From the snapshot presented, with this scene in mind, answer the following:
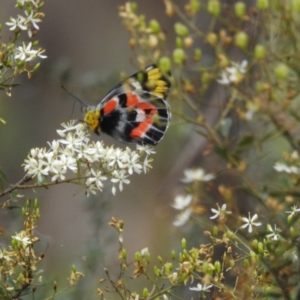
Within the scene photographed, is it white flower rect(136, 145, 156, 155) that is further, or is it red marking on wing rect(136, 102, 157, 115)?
red marking on wing rect(136, 102, 157, 115)

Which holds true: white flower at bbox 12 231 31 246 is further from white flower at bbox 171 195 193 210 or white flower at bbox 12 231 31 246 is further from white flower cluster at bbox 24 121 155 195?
white flower at bbox 171 195 193 210

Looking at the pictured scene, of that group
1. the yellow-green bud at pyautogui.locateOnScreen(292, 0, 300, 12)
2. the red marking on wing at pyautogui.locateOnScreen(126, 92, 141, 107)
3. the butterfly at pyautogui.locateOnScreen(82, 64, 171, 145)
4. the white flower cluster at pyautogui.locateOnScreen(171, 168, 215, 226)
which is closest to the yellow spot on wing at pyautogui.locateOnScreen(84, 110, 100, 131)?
the butterfly at pyautogui.locateOnScreen(82, 64, 171, 145)

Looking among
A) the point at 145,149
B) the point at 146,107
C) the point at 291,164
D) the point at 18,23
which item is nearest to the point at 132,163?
the point at 145,149

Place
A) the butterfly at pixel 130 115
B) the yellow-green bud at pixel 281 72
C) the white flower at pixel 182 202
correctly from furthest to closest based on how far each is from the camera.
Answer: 1. the butterfly at pixel 130 115
2. the white flower at pixel 182 202
3. the yellow-green bud at pixel 281 72

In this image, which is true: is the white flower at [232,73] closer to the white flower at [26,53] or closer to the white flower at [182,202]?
the white flower at [182,202]

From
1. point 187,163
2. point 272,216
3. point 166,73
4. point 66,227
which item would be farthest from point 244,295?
point 66,227

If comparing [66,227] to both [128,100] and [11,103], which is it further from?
[128,100]

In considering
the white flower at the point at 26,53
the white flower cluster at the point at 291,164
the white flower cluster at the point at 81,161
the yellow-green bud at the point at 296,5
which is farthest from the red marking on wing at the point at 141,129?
the yellow-green bud at the point at 296,5
